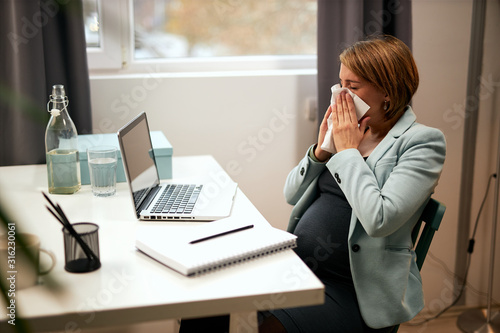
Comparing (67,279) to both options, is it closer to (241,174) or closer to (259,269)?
(259,269)

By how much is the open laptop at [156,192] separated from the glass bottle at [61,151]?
241 millimetres

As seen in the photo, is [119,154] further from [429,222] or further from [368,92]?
[429,222]

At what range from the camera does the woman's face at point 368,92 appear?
57.0 inches

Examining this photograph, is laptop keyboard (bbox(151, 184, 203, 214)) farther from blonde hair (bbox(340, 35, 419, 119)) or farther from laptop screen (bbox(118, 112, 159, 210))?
blonde hair (bbox(340, 35, 419, 119))

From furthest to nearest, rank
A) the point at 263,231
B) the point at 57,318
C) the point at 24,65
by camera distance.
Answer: the point at 24,65
the point at 263,231
the point at 57,318

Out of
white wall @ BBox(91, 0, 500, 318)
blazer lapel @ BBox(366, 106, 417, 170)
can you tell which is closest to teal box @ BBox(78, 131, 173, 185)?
white wall @ BBox(91, 0, 500, 318)

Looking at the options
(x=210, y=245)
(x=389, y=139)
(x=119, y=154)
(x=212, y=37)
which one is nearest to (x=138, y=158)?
(x=119, y=154)

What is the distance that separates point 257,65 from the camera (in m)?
2.40

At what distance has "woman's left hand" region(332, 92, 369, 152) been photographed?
1425 mm

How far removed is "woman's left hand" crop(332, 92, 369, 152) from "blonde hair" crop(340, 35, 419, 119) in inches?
3.3

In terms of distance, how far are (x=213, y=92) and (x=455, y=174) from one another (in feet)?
4.11

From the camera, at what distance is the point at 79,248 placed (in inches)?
40.1

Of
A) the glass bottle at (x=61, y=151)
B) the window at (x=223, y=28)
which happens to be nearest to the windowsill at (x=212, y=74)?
the window at (x=223, y=28)

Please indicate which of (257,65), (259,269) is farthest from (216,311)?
(257,65)
